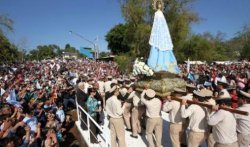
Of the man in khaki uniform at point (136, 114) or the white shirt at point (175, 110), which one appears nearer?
the white shirt at point (175, 110)

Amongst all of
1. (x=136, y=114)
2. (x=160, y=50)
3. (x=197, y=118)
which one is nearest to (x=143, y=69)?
(x=160, y=50)

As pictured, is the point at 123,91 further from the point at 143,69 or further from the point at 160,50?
the point at 160,50

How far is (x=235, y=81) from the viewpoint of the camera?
1486 cm

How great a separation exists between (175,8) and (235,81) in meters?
14.4

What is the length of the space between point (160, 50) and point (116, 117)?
170 inches

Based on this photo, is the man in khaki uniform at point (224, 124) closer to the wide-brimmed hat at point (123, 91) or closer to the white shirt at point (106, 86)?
Answer: the wide-brimmed hat at point (123, 91)

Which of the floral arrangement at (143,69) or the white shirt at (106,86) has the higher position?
the floral arrangement at (143,69)

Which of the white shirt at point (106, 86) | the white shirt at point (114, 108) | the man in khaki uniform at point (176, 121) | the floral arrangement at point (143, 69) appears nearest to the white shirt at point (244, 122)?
the man in khaki uniform at point (176, 121)

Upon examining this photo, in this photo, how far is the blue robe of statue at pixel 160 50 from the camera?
1105 centimetres

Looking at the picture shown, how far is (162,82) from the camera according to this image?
1081 centimetres

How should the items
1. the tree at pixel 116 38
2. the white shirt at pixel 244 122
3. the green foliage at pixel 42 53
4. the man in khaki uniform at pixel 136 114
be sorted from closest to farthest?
the white shirt at pixel 244 122 < the man in khaki uniform at pixel 136 114 < the tree at pixel 116 38 < the green foliage at pixel 42 53

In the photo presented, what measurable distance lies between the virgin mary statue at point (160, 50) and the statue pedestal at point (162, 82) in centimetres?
22

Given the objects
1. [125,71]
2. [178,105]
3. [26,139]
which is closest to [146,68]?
[178,105]

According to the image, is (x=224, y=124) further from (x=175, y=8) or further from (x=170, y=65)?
(x=175, y=8)
